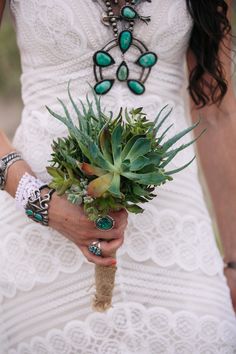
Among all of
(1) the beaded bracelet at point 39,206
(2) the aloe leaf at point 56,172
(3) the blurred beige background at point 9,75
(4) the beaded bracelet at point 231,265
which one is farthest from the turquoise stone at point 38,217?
(3) the blurred beige background at point 9,75

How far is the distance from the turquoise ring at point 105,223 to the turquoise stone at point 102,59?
58cm

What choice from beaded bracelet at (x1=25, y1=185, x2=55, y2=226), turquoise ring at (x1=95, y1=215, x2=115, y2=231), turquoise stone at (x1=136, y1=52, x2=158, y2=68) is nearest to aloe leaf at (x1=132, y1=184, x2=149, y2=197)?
turquoise ring at (x1=95, y1=215, x2=115, y2=231)

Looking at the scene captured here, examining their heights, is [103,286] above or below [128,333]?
above

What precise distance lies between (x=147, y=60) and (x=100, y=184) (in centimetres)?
72

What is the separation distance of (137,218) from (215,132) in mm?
496

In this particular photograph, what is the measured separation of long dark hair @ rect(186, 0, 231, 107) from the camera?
3.03 metres

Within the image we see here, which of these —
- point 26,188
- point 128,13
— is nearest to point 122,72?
point 128,13

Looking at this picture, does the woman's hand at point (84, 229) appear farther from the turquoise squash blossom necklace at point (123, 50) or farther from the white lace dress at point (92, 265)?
the turquoise squash blossom necklace at point (123, 50)

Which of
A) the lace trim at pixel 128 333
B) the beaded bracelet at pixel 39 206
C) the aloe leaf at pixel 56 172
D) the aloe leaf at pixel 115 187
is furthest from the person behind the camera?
the lace trim at pixel 128 333

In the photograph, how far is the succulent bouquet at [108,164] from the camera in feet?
7.72

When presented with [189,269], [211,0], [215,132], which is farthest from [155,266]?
[211,0]

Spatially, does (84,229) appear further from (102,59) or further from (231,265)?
(231,265)

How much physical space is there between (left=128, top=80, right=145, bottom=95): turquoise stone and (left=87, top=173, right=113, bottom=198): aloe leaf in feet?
2.09

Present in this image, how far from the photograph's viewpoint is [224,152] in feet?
10.5
